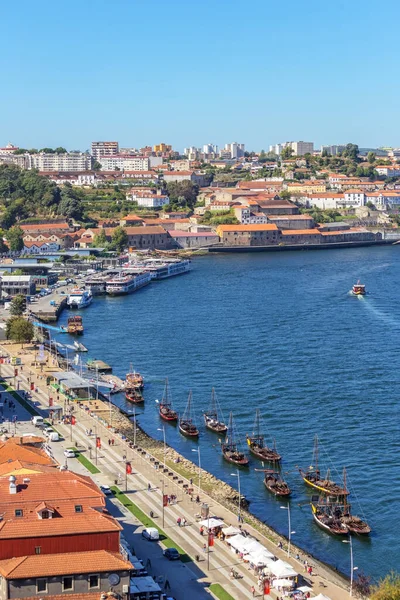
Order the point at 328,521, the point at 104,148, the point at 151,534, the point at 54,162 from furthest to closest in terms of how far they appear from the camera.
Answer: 1. the point at 104,148
2. the point at 54,162
3. the point at 328,521
4. the point at 151,534

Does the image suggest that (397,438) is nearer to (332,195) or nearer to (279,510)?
Answer: (279,510)

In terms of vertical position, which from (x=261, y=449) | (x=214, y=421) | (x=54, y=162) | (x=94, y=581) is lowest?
(x=261, y=449)

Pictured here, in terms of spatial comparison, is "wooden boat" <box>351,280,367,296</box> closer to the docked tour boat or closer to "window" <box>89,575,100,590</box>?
the docked tour boat

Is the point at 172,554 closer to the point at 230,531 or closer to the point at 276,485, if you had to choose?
the point at 230,531

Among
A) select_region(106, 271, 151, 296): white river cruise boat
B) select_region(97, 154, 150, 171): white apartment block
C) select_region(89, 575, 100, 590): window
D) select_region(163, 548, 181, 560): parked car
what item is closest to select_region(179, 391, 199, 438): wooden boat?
select_region(163, 548, 181, 560): parked car

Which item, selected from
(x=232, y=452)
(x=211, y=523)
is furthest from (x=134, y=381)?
(x=211, y=523)

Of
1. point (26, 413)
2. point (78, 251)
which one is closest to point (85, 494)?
point (26, 413)

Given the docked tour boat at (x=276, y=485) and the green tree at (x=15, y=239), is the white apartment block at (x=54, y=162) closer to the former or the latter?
the green tree at (x=15, y=239)
